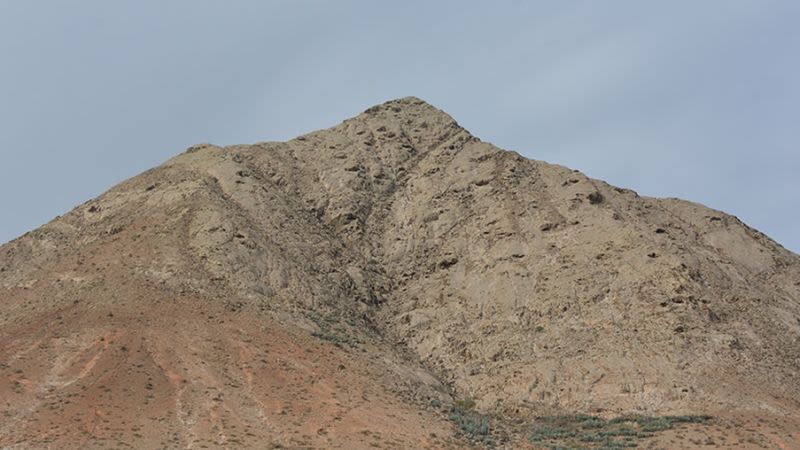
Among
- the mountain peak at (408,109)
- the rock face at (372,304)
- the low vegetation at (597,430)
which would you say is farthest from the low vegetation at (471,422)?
the mountain peak at (408,109)

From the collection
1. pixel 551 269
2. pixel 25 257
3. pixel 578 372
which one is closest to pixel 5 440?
pixel 25 257

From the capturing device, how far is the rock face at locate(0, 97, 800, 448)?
3278 centimetres

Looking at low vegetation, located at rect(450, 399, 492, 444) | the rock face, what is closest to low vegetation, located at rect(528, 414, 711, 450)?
the rock face

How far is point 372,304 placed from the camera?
4562cm

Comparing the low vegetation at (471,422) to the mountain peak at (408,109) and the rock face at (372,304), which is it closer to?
the rock face at (372,304)

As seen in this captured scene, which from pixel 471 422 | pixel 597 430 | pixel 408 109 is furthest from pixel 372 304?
pixel 408 109

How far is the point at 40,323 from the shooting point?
37531 mm

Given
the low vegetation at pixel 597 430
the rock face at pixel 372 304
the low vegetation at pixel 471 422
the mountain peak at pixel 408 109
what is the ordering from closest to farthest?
1. the rock face at pixel 372 304
2. the low vegetation at pixel 597 430
3. the low vegetation at pixel 471 422
4. the mountain peak at pixel 408 109

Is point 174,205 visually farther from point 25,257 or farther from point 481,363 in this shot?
point 481,363

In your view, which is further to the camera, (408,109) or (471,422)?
(408,109)

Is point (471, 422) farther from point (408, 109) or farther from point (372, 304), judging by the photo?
point (408, 109)

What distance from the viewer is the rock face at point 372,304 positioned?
32.8 meters

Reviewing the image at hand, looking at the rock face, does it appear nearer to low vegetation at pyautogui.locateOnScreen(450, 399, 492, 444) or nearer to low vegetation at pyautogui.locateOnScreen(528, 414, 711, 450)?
low vegetation at pyautogui.locateOnScreen(450, 399, 492, 444)

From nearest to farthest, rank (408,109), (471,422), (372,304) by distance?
(471,422), (372,304), (408,109)
